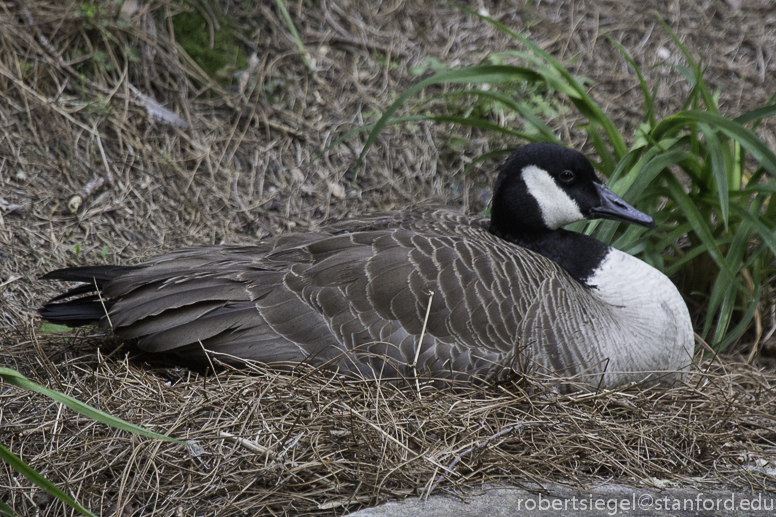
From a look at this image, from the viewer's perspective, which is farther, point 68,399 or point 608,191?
point 608,191

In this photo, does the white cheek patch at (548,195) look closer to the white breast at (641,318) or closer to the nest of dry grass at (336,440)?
the white breast at (641,318)

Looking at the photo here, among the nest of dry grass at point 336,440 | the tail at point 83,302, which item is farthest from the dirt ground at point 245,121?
the tail at point 83,302

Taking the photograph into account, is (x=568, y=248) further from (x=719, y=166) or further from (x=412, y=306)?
(x=412, y=306)

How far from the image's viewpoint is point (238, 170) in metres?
4.81

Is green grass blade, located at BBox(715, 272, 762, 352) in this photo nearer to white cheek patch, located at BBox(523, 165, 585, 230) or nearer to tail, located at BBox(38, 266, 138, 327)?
white cheek patch, located at BBox(523, 165, 585, 230)

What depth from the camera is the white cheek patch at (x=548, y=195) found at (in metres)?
3.42

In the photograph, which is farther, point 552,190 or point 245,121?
point 245,121

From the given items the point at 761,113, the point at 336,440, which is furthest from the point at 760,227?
the point at 336,440

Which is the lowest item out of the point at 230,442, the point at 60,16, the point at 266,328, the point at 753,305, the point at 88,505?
the point at 88,505

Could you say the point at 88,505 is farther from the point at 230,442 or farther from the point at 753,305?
the point at 753,305

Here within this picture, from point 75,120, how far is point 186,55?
93 cm

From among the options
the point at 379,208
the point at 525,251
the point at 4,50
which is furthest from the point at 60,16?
the point at 525,251

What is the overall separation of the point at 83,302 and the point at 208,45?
262 centimetres

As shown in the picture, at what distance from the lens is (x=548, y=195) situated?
11.3ft
